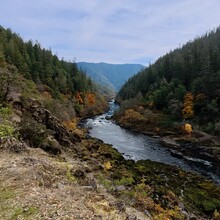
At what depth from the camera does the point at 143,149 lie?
206ft

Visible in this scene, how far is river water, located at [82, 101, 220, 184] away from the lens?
5022cm

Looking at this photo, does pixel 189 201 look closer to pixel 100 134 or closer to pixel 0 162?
pixel 0 162

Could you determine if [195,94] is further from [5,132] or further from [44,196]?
[44,196]

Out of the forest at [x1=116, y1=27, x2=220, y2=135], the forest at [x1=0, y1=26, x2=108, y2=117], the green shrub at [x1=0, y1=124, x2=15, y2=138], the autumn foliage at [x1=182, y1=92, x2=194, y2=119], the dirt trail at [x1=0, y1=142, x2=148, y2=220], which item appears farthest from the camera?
the forest at [x1=0, y1=26, x2=108, y2=117]

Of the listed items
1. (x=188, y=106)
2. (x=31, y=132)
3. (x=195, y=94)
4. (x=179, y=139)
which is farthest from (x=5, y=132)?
(x=195, y=94)

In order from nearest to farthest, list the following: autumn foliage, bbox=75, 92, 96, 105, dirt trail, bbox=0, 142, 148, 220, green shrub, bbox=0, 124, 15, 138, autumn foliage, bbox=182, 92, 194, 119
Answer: dirt trail, bbox=0, 142, 148, 220 < green shrub, bbox=0, 124, 15, 138 < autumn foliage, bbox=182, 92, 194, 119 < autumn foliage, bbox=75, 92, 96, 105

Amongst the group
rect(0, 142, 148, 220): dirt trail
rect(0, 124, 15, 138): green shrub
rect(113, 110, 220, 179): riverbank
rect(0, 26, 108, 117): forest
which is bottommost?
rect(113, 110, 220, 179): riverbank

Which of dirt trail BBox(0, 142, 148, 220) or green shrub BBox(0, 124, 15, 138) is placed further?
green shrub BBox(0, 124, 15, 138)

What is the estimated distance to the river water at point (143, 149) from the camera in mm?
50219

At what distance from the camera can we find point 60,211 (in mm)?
14938

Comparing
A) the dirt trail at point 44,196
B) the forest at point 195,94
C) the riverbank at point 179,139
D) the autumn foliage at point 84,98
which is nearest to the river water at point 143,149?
the riverbank at point 179,139

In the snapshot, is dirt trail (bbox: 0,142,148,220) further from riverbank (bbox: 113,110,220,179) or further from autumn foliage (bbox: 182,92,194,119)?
autumn foliage (bbox: 182,92,194,119)

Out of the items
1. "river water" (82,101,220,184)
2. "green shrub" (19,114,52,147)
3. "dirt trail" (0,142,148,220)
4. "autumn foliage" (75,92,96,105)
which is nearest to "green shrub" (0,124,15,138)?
"green shrub" (19,114,52,147)

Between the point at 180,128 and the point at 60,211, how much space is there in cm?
6868
